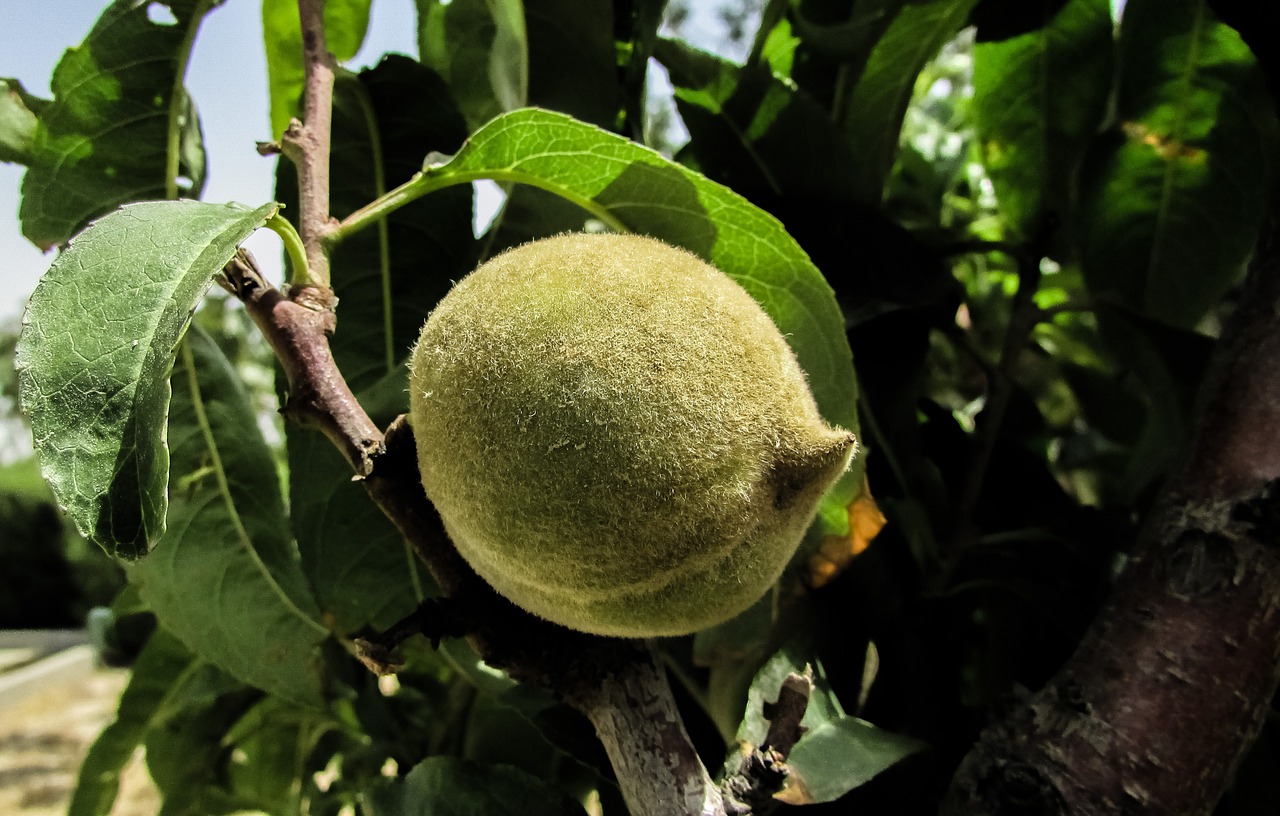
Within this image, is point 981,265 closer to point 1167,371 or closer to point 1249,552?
point 1167,371

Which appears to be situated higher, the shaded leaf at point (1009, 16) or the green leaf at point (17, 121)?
the green leaf at point (17, 121)

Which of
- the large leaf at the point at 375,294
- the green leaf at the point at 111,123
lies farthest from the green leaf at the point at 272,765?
the green leaf at the point at 111,123

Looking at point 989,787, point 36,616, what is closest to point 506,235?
point 989,787

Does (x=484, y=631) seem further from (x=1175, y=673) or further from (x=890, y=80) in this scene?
(x=890, y=80)

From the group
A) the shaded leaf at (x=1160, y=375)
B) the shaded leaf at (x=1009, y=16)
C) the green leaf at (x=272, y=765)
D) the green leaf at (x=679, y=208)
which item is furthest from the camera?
the green leaf at (x=272, y=765)

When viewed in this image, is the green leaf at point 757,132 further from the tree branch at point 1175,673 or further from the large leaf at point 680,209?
the tree branch at point 1175,673

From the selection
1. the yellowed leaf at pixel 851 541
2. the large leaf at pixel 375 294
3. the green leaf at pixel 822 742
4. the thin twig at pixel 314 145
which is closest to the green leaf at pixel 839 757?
the green leaf at pixel 822 742

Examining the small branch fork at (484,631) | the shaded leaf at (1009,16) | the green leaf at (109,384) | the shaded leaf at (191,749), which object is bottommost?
the shaded leaf at (191,749)

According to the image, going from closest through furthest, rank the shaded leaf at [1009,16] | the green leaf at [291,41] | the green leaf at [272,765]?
1. the green leaf at [291,41]
2. the shaded leaf at [1009,16]
3. the green leaf at [272,765]

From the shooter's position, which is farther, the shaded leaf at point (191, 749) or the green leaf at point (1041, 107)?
the shaded leaf at point (191, 749)
